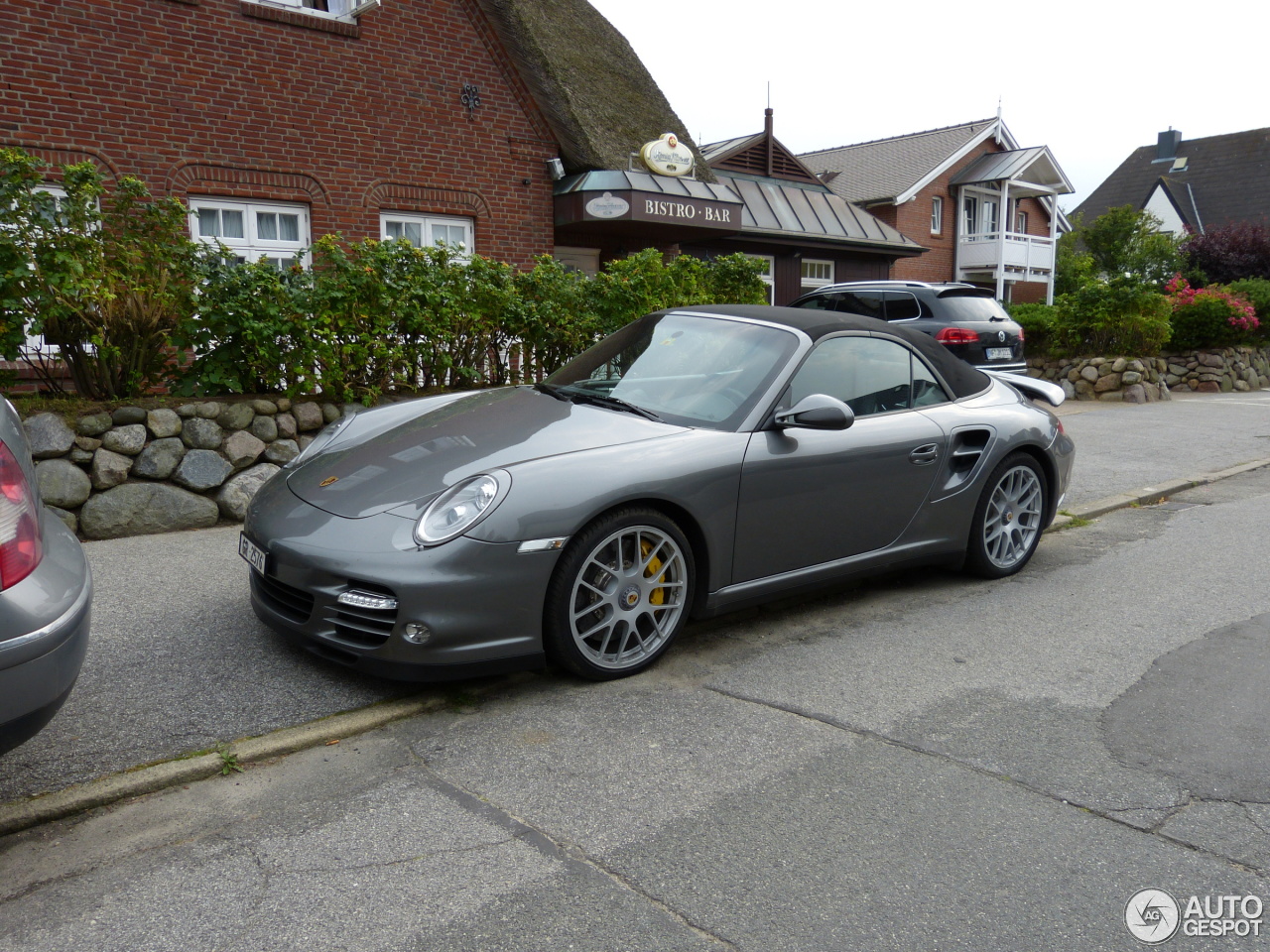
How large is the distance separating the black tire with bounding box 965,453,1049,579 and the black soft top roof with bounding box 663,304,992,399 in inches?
19.6

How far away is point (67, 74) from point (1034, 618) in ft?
33.2

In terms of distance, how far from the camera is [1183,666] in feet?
14.0

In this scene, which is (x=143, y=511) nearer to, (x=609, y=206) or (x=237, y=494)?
(x=237, y=494)

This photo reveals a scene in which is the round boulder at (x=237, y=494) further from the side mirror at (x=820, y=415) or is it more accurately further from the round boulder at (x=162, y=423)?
the side mirror at (x=820, y=415)

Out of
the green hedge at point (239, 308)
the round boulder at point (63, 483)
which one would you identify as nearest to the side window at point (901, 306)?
the green hedge at point (239, 308)

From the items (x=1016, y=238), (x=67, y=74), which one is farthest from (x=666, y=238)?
(x=1016, y=238)

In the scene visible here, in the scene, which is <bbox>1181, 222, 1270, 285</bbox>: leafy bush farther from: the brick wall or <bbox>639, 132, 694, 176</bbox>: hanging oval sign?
the brick wall

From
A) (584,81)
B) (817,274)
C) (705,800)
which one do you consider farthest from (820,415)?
(817,274)

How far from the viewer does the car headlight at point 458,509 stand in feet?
Answer: 11.7

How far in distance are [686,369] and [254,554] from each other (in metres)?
2.09

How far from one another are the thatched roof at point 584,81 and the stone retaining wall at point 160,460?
7.81 meters

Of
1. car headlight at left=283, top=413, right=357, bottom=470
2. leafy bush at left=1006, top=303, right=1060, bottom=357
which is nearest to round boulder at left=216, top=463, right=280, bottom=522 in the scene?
car headlight at left=283, top=413, right=357, bottom=470

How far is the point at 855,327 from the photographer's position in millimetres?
5027

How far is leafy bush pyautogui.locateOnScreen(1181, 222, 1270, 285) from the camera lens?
35409mm
